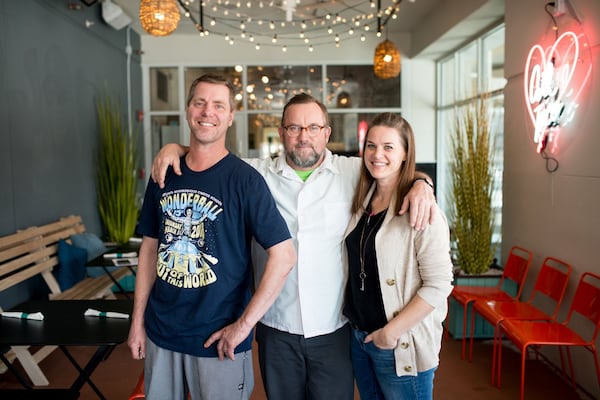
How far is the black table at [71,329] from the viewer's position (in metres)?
2.13

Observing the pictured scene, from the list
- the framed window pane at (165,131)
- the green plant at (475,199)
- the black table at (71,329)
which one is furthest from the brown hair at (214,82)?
the framed window pane at (165,131)

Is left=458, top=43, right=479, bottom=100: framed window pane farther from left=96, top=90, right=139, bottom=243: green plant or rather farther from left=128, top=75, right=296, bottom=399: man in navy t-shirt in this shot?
left=128, top=75, right=296, bottom=399: man in navy t-shirt

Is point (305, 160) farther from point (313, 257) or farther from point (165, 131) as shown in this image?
point (165, 131)

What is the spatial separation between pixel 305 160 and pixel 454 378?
92.8 inches

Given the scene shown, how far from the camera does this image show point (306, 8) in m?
6.61

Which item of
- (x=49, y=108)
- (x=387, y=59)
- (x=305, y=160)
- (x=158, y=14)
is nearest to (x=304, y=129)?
(x=305, y=160)

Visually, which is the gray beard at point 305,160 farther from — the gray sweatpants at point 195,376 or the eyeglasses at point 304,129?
the gray sweatpants at point 195,376

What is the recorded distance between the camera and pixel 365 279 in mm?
1879

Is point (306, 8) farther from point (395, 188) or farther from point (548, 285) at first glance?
point (395, 188)

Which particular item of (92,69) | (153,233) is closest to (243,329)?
(153,233)

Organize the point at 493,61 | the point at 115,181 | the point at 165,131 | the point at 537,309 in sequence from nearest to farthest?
1. the point at 537,309
2. the point at 493,61
3. the point at 115,181
4. the point at 165,131

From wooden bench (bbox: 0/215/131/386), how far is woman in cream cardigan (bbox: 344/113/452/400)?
2.51 meters

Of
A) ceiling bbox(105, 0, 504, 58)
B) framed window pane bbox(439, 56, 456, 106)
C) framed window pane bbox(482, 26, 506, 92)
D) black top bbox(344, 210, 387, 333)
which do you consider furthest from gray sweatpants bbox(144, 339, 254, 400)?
framed window pane bbox(439, 56, 456, 106)

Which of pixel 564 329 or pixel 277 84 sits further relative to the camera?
pixel 277 84
